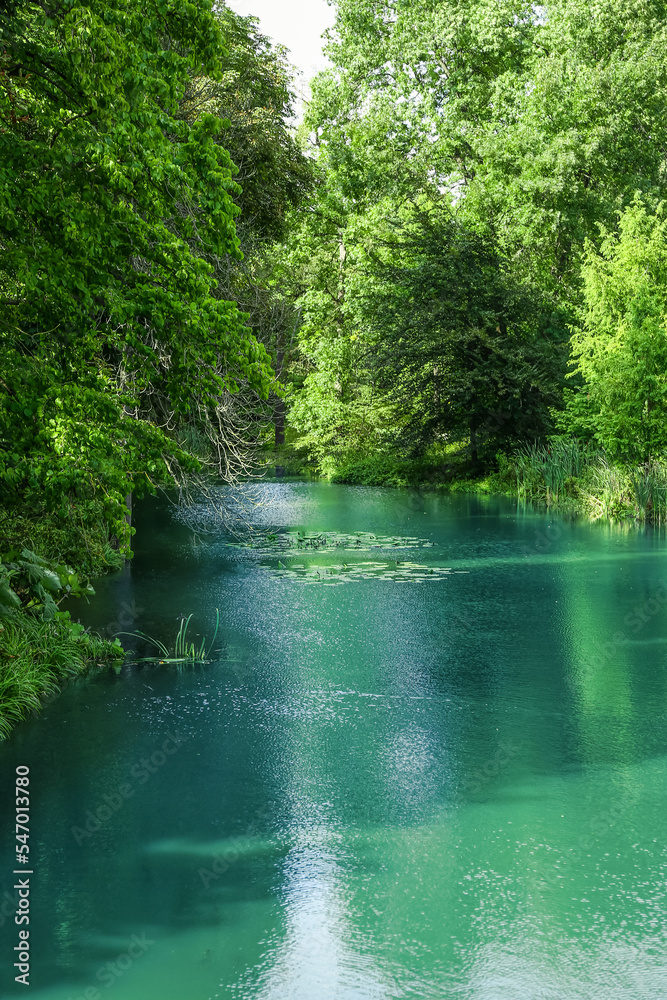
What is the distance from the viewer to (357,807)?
5062 millimetres

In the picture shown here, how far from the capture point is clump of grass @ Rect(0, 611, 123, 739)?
664 centimetres

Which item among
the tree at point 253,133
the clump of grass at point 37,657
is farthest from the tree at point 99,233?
the tree at point 253,133

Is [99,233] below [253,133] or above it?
below

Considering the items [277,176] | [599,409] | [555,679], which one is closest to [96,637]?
[555,679]

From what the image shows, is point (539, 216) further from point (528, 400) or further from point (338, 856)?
point (338, 856)

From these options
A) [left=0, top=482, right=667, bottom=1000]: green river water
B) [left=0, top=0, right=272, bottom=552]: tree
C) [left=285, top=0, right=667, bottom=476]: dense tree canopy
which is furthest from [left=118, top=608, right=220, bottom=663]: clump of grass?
[left=285, top=0, right=667, bottom=476]: dense tree canopy

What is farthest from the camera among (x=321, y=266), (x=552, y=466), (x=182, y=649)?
(x=321, y=266)

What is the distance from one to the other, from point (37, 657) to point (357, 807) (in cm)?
346

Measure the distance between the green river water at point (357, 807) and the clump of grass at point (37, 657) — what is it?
0.17 metres

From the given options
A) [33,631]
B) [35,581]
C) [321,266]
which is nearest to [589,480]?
[35,581]

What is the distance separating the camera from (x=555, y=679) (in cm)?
743

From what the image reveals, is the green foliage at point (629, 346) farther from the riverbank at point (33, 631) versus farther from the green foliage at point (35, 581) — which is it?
the green foliage at point (35, 581)

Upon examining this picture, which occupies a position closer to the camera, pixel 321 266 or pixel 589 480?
pixel 589 480

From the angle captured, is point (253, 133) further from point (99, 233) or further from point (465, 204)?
point (465, 204)
